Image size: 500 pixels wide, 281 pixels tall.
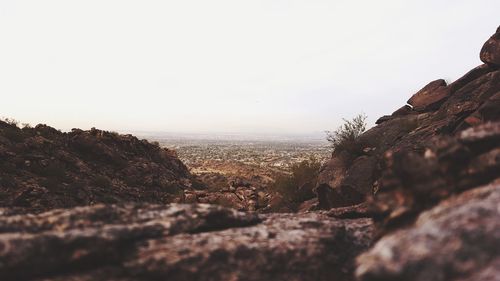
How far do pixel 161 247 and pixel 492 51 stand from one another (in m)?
21.2

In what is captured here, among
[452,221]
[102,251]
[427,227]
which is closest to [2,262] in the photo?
[102,251]

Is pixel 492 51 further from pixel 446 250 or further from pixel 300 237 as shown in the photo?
pixel 446 250

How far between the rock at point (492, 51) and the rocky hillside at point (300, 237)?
16.1 metres

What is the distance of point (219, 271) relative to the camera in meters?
5.36

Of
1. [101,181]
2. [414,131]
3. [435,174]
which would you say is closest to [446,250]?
[435,174]

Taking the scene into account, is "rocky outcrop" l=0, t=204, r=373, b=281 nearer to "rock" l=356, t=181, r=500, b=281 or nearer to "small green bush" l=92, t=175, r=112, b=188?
"rock" l=356, t=181, r=500, b=281

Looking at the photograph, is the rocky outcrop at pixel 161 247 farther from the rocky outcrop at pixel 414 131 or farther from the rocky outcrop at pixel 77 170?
the rocky outcrop at pixel 77 170

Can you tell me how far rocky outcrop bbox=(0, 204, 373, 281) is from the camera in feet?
16.9

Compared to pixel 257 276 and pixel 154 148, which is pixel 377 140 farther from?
pixel 154 148

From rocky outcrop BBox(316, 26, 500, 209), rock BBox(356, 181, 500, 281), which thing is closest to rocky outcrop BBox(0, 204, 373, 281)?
rock BBox(356, 181, 500, 281)

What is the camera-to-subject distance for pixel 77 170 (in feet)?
82.8

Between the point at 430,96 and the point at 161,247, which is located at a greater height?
the point at 430,96

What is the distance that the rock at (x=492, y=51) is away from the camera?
1856 cm

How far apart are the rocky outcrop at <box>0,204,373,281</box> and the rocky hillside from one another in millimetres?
16
